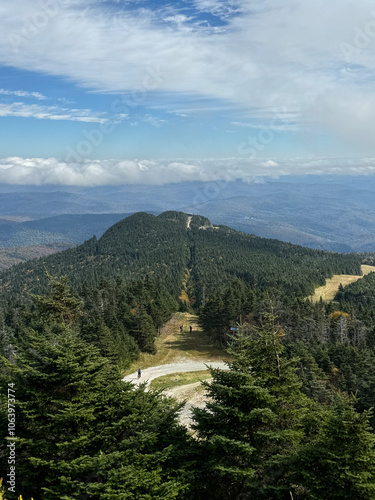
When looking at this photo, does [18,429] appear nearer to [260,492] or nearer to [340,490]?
[260,492]

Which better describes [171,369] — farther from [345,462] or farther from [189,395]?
[345,462]

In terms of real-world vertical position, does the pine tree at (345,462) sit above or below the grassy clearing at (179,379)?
above

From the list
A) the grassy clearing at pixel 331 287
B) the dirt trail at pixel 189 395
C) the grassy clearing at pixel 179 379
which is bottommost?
the grassy clearing at pixel 331 287

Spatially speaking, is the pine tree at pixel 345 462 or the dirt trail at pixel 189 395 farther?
the dirt trail at pixel 189 395

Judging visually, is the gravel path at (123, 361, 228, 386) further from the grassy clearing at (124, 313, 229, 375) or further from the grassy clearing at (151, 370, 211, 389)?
the grassy clearing at (151, 370, 211, 389)

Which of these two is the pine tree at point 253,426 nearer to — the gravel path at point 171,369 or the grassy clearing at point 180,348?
the gravel path at point 171,369

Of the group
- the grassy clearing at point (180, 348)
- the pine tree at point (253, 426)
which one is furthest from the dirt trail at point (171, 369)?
the pine tree at point (253, 426)

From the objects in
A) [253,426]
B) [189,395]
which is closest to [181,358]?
[189,395]
